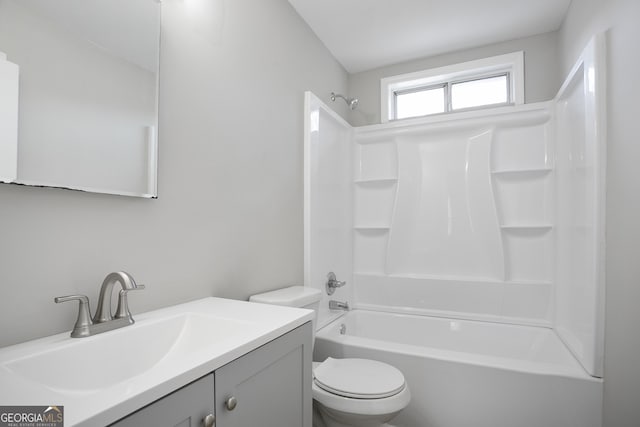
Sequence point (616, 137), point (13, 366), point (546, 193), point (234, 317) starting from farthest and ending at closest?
point (546, 193), point (616, 137), point (234, 317), point (13, 366)

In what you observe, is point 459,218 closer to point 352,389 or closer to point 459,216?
point 459,216

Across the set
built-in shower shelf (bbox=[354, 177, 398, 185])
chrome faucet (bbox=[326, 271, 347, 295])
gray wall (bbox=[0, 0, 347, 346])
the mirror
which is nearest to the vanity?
gray wall (bbox=[0, 0, 347, 346])

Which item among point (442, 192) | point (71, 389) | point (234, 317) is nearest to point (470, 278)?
point (442, 192)


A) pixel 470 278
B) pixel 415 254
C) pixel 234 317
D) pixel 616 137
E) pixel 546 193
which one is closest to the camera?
pixel 234 317

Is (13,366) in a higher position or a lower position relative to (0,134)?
lower

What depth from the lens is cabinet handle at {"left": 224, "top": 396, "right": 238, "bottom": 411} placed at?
0.85 m

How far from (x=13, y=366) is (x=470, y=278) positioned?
2.70 m

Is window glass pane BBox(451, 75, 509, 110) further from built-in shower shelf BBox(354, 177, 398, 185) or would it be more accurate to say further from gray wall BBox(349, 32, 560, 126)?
built-in shower shelf BBox(354, 177, 398, 185)

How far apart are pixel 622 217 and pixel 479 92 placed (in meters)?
1.78

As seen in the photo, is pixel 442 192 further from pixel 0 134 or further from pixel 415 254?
pixel 0 134

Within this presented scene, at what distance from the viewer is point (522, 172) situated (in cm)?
257

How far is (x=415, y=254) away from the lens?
9.49ft

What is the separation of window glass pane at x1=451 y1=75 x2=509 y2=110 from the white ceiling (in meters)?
0.30

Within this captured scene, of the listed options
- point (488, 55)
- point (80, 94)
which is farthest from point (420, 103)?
point (80, 94)
